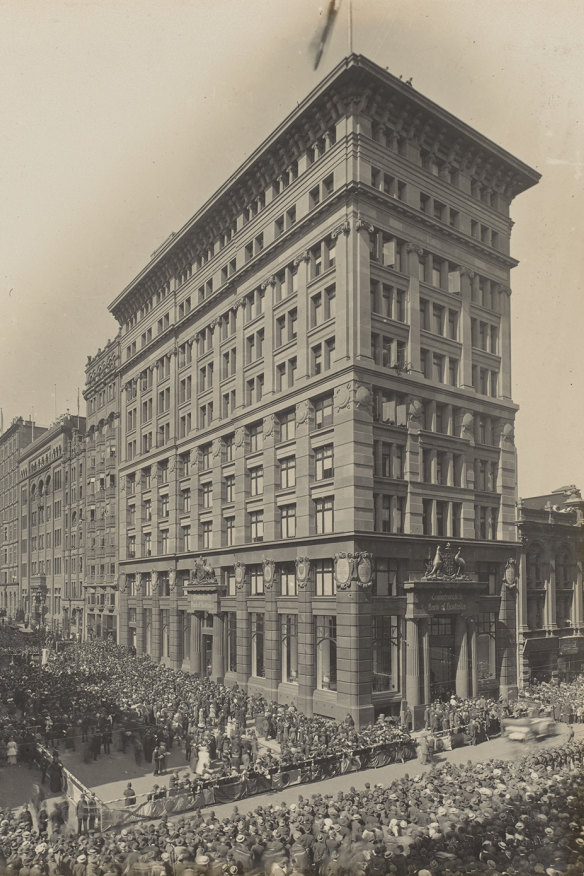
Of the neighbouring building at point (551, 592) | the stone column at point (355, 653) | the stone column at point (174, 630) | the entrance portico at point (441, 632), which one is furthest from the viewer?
the stone column at point (174, 630)

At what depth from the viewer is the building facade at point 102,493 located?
245 feet

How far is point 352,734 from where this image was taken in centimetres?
3250

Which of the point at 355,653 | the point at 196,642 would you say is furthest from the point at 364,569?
the point at 196,642

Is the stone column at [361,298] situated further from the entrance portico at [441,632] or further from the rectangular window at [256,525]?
the rectangular window at [256,525]

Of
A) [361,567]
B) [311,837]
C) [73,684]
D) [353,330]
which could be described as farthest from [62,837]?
[353,330]

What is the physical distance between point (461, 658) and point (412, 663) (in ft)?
15.5

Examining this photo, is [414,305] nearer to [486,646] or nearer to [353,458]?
[353,458]

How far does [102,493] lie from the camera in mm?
76500

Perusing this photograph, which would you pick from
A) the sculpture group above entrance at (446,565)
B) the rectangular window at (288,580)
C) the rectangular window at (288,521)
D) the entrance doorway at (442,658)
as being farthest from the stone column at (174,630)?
the sculpture group above entrance at (446,565)

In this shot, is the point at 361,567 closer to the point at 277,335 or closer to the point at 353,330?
the point at 353,330

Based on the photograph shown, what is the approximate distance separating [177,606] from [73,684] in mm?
16635

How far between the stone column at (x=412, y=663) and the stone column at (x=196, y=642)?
2034 centimetres

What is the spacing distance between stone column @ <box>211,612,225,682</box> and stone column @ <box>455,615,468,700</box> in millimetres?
16886

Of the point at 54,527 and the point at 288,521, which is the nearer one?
the point at 288,521
